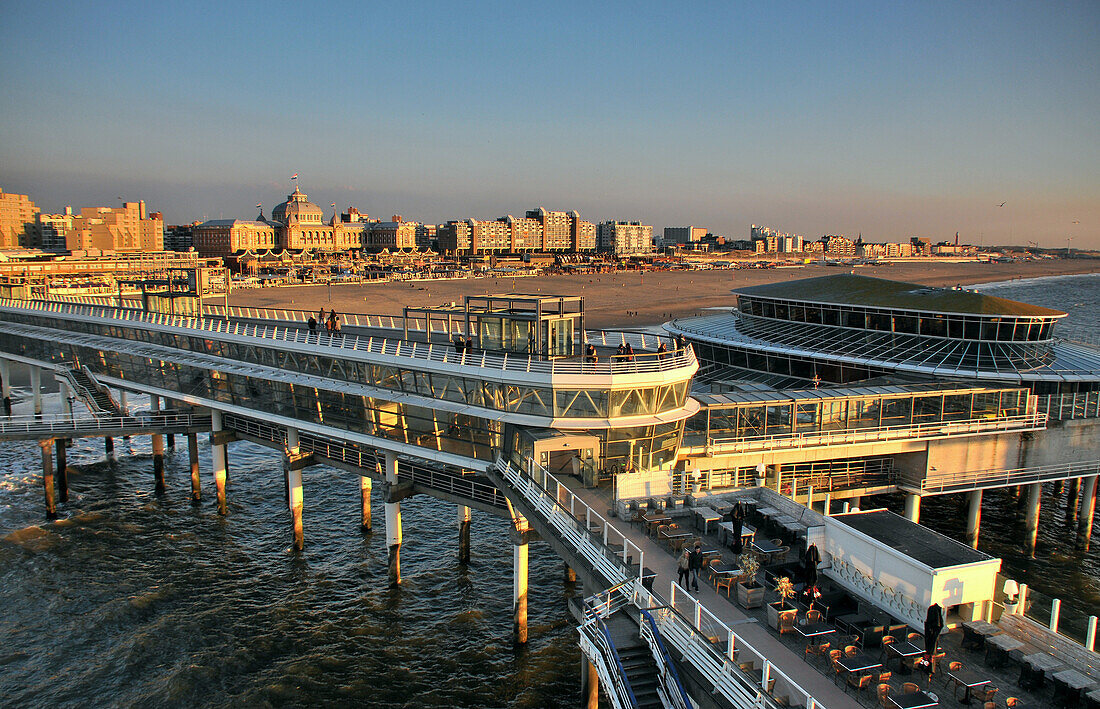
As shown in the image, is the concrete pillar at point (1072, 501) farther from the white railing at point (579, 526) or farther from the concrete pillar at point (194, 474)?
the concrete pillar at point (194, 474)

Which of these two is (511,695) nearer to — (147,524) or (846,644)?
(846,644)

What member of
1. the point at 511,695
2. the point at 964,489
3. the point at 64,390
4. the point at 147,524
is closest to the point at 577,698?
the point at 511,695

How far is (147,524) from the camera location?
135ft

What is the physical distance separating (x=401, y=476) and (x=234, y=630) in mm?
8973

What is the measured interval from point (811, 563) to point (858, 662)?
3640mm

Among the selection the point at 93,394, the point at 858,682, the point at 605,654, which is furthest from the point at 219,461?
the point at 858,682

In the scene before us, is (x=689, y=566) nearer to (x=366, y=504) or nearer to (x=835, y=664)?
(x=835, y=664)

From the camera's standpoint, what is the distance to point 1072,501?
139 ft

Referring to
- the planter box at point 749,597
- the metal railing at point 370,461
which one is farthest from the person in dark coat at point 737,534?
the metal railing at point 370,461

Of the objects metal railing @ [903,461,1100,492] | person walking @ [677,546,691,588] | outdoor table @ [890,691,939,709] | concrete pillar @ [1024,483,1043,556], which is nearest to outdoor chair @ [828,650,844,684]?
outdoor table @ [890,691,939,709]

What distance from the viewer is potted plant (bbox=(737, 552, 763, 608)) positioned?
17.7 metres

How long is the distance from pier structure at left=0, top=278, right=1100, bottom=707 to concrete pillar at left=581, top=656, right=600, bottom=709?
0.44m

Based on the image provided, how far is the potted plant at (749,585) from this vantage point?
58.1ft

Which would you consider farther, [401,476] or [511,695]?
[401,476]
